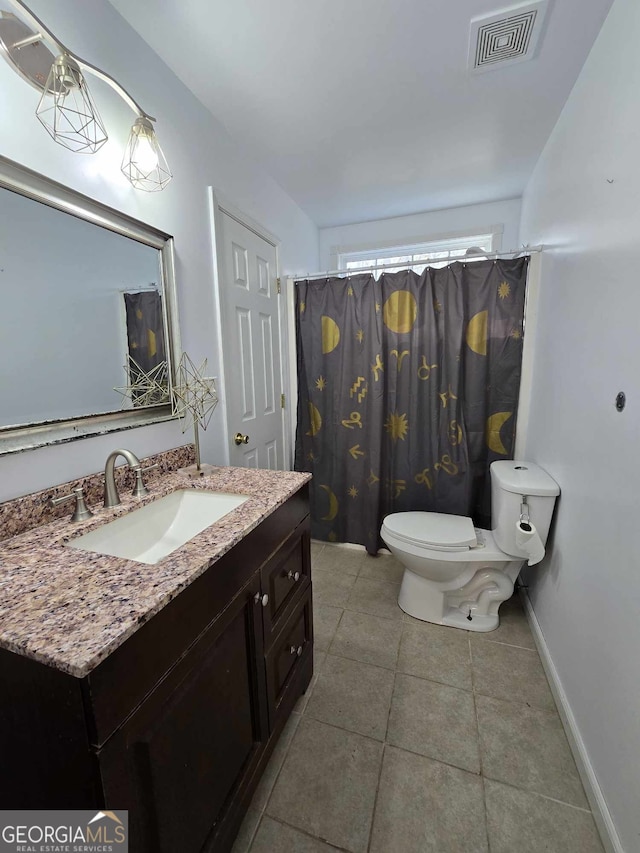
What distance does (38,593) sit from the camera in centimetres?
61

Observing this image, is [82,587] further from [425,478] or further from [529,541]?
[425,478]

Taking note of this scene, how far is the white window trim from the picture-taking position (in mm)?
2477

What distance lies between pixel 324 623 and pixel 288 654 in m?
0.61

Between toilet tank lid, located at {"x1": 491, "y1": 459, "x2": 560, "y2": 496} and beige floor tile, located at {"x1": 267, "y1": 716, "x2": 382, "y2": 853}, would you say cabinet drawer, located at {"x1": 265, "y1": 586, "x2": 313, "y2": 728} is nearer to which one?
beige floor tile, located at {"x1": 267, "y1": 716, "x2": 382, "y2": 853}

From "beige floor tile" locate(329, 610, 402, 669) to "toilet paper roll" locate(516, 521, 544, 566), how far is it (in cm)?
69

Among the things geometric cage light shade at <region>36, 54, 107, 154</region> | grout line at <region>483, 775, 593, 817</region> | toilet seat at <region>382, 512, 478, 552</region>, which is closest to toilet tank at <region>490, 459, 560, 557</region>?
toilet seat at <region>382, 512, 478, 552</region>

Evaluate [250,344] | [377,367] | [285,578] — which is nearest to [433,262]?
[377,367]

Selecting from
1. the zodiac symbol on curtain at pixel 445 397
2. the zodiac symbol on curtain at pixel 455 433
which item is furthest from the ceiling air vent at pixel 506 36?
the zodiac symbol on curtain at pixel 455 433

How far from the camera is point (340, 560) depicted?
224 centimetres

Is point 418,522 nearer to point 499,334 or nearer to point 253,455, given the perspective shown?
point 253,455

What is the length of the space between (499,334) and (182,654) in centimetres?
201

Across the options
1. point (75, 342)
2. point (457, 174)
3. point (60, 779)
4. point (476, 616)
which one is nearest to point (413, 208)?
point (457, 174)

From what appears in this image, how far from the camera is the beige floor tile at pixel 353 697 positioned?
1.23m

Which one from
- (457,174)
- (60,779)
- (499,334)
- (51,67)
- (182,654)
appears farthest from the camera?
(457,174)
